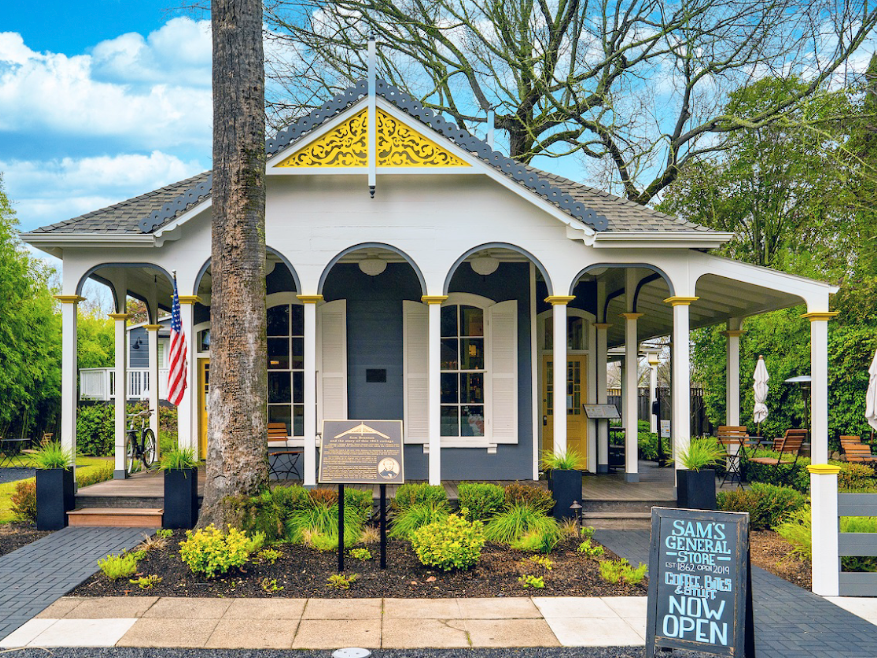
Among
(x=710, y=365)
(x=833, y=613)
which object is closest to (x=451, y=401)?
(x=833, y=613)

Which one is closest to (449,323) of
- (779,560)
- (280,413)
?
(280,413)

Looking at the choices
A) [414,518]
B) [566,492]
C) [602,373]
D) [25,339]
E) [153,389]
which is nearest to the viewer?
[414,518]

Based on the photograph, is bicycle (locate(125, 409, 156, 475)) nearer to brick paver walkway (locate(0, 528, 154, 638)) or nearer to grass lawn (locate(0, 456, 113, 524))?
grass lawn (locate(0, 456, 113, 524))

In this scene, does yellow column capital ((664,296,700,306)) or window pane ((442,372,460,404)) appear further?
window pane ((442,372,460,404))

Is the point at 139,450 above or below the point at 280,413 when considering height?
below

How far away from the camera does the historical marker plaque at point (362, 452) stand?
24.1 feet

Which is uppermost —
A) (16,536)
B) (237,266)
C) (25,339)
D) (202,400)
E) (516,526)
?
(237,266)

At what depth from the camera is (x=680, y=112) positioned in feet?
72.0

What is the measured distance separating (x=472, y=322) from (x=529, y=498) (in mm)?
A: 3901

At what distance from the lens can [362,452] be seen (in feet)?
24.6

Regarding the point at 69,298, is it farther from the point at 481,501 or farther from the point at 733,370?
the point at 733,370

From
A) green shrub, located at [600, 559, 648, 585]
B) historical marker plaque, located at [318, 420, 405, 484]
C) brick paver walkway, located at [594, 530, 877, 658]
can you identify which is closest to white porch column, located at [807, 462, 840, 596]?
brick paver walkway, located at [594, 530, 877, 658]

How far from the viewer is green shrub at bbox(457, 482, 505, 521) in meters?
9.20

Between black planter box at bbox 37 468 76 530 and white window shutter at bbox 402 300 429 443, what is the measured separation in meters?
5.13
